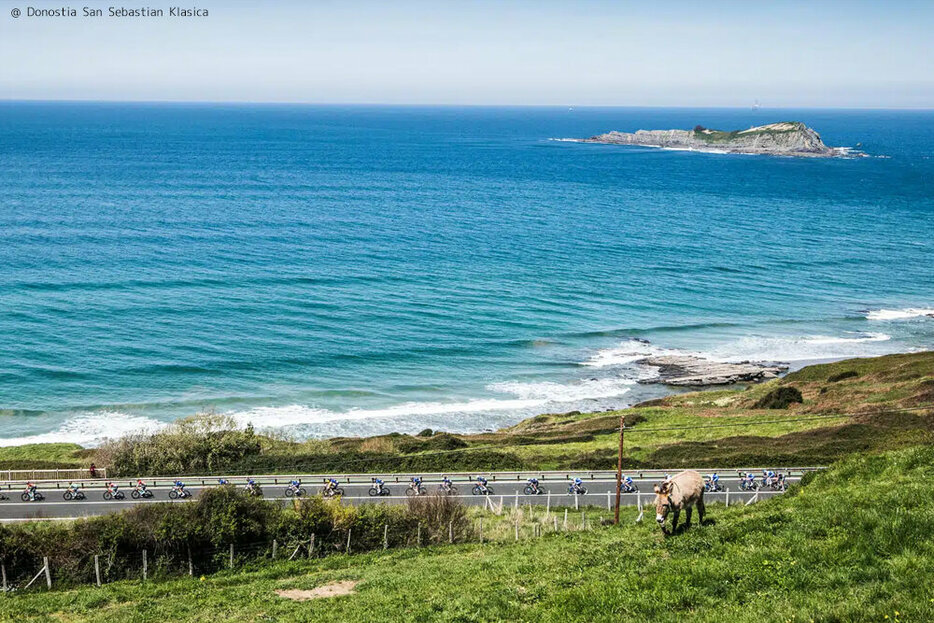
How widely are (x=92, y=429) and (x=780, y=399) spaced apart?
54.1 metres

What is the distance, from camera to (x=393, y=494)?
43.0 m

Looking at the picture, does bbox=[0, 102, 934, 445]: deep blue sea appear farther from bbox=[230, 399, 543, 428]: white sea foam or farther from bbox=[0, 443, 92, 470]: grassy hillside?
bbox=[0, 443, 92, 470]: grassy hillside

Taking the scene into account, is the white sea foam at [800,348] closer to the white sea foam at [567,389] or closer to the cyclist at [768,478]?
the white sea foam at [567,389]

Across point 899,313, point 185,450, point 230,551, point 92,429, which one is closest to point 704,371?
point 899,313

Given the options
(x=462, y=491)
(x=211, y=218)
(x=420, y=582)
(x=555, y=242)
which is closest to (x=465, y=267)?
(x=555, y=242)

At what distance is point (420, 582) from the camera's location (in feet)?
74.8

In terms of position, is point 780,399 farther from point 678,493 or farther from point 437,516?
point 678,493

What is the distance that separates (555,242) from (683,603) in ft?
363

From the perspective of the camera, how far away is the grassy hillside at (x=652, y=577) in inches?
640

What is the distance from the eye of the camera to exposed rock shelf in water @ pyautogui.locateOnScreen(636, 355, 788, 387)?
73188 millimetres

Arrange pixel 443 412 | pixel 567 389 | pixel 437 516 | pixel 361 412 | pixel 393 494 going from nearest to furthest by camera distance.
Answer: pixel 437 516, pixel 393 494, pixel 361 412, pixel 443 412, pixel 567 389

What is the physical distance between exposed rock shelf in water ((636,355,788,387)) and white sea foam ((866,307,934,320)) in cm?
2480

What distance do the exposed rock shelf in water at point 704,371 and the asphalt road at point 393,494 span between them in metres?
29.2

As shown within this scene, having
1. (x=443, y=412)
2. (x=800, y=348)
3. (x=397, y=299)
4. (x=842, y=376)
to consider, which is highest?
(x=397, y=299)
